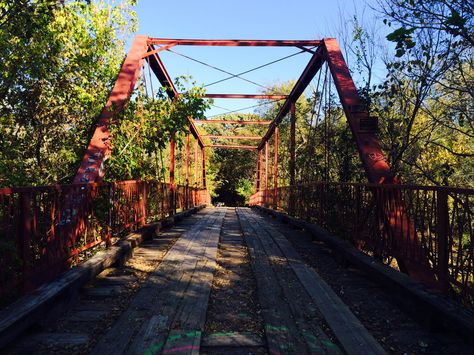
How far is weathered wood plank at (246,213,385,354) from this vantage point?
2635mm

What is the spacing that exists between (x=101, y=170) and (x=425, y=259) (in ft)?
14.3

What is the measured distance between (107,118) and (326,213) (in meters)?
3.86

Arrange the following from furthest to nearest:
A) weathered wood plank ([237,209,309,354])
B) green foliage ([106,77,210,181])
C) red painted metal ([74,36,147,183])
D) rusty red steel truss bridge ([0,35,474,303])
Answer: green foliage ([106,77,210,181]), red painted metal ([74,36,147,183]), rusty red steel truss bridge ([0,35,474,303]), weathered wood plank ([237,209,309,354])

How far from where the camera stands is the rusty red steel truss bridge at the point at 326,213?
120 inches

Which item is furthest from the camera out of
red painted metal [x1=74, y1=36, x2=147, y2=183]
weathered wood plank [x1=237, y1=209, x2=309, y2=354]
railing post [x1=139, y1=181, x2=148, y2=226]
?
railing post [x1=139, y1=181, x2=148, y2=226]

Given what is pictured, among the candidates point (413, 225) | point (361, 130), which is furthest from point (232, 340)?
point (361, 130)

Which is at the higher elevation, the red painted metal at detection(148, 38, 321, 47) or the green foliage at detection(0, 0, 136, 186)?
the red painted metal at detection(148, 38, 321, 47)

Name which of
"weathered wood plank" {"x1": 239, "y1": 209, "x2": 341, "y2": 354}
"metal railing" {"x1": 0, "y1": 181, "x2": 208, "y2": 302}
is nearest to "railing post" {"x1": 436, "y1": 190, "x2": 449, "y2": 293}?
"weathered wood plank" {"x1": 239, "y1": 209, "x2": 341, "y2": 354}

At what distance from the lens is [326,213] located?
6852 millimetres

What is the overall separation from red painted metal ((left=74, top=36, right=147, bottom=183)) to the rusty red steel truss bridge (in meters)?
0.01

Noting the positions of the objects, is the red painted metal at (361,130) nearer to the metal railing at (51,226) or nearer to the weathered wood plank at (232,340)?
the weathered wood plank at (232,340)

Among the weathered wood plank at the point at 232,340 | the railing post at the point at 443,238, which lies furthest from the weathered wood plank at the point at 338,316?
the railing post at the point at 443,238

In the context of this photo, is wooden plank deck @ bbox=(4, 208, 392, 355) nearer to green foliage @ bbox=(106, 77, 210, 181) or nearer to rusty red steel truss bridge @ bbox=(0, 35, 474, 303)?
rusty red steel truss bridge @ bbox=(0, 35, 474, 303)

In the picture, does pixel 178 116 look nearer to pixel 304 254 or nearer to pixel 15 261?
pixel 304 254
